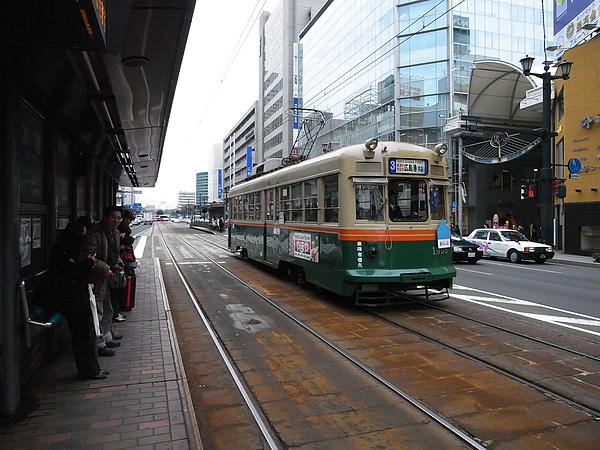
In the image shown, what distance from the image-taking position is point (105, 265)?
5.34m

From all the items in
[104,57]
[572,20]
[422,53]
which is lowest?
[104,57]

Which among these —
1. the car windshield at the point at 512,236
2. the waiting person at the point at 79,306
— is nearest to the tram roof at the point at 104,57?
the waiting person at the point at 79,306

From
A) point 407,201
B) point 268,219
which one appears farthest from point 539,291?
point 268,219

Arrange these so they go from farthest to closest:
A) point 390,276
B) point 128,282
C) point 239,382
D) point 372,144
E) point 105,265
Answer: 1. point 372,144
2. point 390,276
3. point 128,282
4. point 105,265
5. point 239,382

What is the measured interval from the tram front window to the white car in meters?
13.3

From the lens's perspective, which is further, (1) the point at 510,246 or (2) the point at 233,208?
(1) the point at 510,246

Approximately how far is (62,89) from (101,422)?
390 cm

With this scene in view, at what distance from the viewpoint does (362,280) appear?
27.1ft

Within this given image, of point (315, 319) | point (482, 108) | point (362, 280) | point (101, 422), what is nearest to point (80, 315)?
point (101, 422)

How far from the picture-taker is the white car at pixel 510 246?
64.9ft

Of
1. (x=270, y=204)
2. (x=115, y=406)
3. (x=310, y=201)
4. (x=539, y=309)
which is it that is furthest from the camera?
(x=270, y=204)

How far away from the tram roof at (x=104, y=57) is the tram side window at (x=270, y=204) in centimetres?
436

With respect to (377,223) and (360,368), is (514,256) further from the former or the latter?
(360,368)

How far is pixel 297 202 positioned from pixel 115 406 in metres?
7.33
